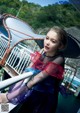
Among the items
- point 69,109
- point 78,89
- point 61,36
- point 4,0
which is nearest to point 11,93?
point 61,36

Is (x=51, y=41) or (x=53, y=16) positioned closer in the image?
(x=51, y=41)

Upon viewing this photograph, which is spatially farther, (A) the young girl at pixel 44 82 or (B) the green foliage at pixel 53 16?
(B) the green foliage at pixel 53 16

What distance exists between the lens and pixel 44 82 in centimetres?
178

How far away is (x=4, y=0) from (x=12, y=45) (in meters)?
43.0

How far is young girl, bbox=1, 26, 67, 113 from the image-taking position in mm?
1718

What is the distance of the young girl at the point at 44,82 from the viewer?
1718mm

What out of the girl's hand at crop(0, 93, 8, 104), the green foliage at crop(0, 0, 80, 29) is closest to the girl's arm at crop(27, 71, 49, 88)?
the girl's hand at crop(0, 93, 8, 104)

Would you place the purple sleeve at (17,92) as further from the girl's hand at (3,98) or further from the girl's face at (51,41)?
the girl's face at (51,41)

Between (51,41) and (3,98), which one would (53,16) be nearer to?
(51,41)

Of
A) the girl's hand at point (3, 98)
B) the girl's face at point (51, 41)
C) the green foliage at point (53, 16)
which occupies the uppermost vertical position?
the girl's face at point (51, 41)

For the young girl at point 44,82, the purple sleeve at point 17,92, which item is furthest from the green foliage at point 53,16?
the purple sleeve at point 17,92

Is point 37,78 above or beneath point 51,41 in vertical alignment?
beneath

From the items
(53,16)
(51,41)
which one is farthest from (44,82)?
(53,16)

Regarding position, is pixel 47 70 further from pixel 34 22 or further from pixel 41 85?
pixel 34 22
